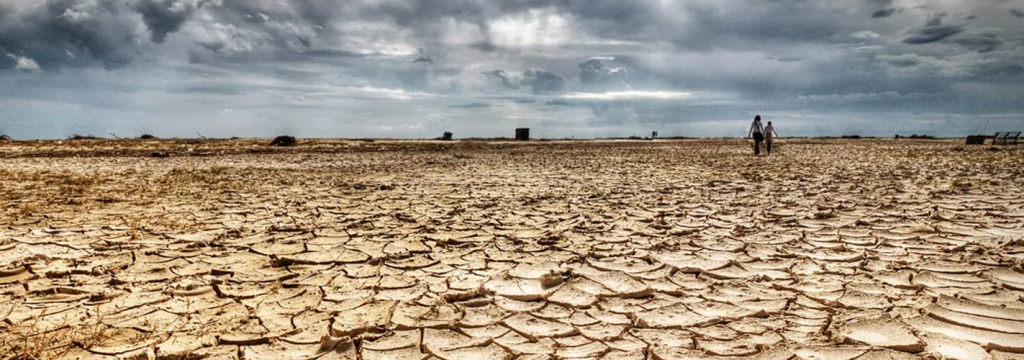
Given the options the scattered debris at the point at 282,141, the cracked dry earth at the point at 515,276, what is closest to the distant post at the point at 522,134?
the scattered debris at the point at 282,141

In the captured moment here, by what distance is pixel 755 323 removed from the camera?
2.33m

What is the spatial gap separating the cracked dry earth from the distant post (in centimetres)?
2570

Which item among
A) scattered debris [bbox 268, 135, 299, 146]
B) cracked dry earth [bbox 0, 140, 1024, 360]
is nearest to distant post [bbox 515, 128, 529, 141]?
scattered debris [bbox 268, 135, 299, 146]

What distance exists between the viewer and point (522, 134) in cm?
3184

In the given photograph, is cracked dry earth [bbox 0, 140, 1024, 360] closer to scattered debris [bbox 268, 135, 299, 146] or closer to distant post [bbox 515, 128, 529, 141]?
scattered debris [bbox 268, 135, 299, 146]

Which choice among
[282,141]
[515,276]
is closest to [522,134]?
[282,141]

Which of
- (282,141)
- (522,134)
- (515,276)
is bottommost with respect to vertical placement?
(515,276)

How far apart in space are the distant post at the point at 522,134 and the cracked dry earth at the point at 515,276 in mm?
25701

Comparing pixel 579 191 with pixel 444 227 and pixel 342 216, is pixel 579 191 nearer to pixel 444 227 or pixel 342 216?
pixel 444 227

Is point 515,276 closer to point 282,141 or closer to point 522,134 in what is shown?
point 282,141

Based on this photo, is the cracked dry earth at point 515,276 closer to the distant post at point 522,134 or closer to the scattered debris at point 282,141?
the scattered debris at point 282,141

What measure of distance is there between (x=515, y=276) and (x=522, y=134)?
95.1ft

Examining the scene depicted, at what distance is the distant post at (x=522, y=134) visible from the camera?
104 feet

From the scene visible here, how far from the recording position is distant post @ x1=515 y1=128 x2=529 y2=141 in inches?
1246
